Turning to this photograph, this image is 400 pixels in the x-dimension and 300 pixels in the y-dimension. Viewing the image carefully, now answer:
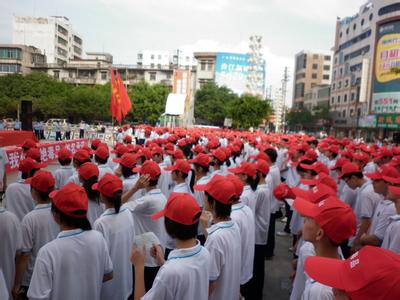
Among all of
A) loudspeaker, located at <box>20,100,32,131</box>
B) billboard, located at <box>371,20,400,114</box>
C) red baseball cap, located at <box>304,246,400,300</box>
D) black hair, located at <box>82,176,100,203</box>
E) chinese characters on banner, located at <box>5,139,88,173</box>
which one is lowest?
chinese characters on banner, located at <box>5,139,88,173</box>

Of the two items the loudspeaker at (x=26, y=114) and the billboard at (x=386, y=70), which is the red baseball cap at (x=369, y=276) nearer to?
the loudspeaker at (x=26, y=114)

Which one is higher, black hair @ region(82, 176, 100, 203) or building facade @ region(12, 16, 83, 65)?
building facade @ region(12, 16, 83, 65)

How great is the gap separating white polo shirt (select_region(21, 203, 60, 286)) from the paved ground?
9.54ft

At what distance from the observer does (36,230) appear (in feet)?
9.64

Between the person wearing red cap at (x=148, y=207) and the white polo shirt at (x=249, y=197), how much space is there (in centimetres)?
97

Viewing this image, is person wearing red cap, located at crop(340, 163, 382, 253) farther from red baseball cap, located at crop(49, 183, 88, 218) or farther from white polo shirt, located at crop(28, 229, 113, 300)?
red baseball cap, located at crop(49, 183, 88, 218)

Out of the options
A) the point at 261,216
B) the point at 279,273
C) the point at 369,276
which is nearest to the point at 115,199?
the point at 261,216

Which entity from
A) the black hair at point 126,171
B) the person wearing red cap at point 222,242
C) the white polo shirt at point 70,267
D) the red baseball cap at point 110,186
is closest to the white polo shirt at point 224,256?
the person wearing red cap at point 222,242

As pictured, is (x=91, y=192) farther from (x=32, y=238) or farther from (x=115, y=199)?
(x=32, y=238)

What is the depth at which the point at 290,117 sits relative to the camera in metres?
66.0

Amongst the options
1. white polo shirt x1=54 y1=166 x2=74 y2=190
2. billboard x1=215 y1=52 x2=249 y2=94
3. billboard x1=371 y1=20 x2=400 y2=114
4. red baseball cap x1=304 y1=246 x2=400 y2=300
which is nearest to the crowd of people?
red baseball cap x1=304 y1=246 x2=400 y2=300

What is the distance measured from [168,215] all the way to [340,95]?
2520 inches

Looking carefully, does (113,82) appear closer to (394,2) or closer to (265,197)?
(265,197)

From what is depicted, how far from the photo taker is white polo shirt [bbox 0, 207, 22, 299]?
109 inches
